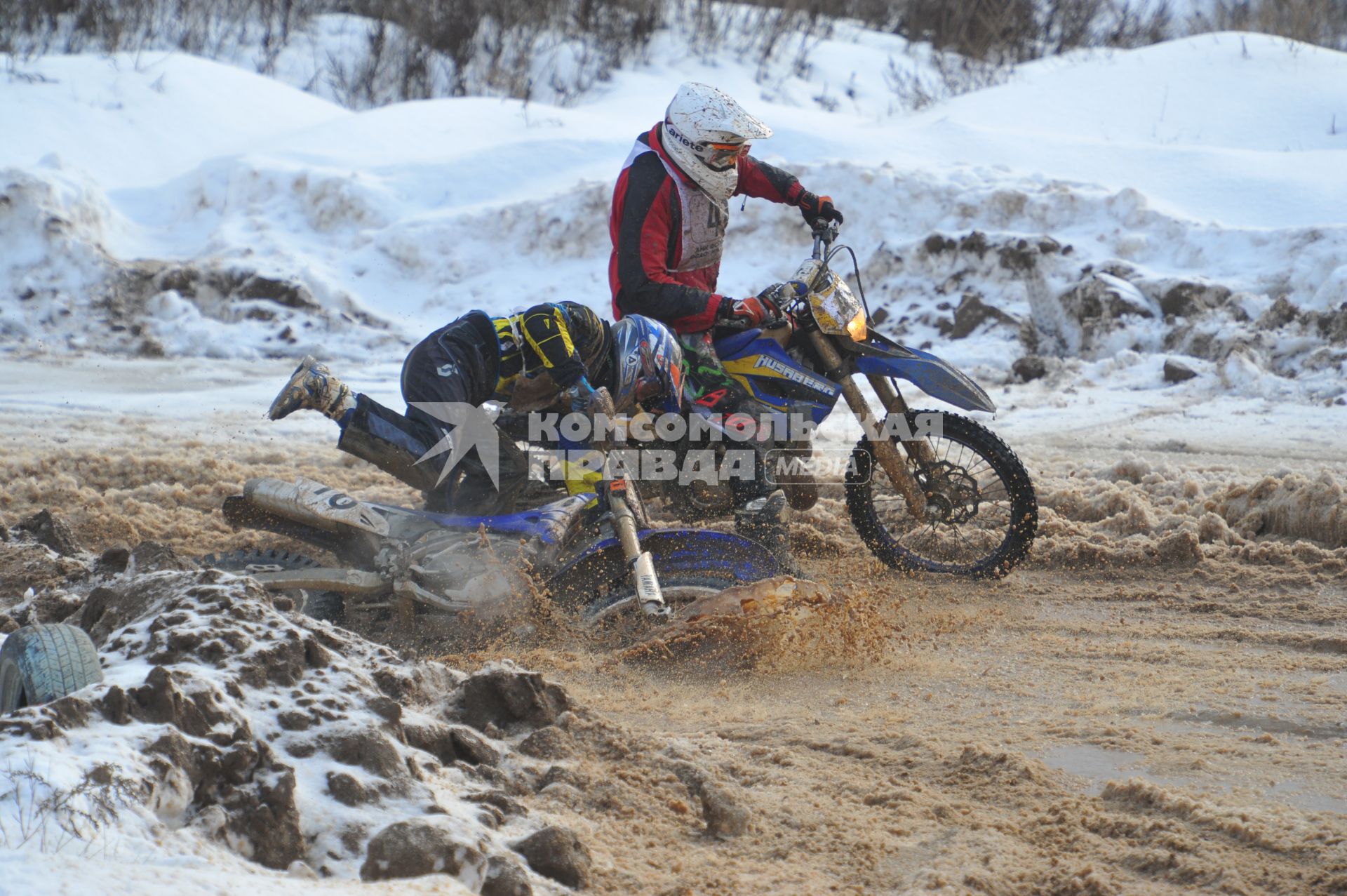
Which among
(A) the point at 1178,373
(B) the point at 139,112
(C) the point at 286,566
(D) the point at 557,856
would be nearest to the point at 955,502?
(C) the point at 286,566

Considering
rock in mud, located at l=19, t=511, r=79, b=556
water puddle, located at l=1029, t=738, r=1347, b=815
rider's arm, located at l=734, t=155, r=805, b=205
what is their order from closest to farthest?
water puddle, located at l=1029, t=738, r=1347, b=815
rock in mud, located at l=19, t=511, r=79, b=556
rider's arm, located at l=734, t=155, r=805, b=205

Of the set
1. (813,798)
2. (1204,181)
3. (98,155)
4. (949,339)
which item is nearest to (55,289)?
(98,155)

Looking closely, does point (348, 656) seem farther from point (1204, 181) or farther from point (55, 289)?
point (1204, 181)

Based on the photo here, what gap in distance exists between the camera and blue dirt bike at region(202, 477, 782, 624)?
14.2ft

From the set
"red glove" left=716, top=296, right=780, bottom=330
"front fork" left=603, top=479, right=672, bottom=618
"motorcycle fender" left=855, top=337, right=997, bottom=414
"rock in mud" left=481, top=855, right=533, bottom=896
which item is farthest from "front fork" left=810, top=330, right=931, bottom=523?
"rock in mud" left=481, top=855, right=533, bottom=896

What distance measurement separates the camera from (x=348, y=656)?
123 inches

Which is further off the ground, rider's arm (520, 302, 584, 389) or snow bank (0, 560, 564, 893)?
rider's arm (520, 302, 584, 389)

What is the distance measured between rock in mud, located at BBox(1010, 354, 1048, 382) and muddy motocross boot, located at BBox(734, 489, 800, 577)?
4.37m

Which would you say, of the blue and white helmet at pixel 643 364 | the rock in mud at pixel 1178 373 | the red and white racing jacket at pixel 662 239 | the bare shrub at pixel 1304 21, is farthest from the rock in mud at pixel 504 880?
the bare shrub at pixel 1304 21

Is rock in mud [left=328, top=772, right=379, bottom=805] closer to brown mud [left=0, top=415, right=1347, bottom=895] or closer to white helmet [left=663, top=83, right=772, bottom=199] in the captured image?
brown mud [left=0, top=415, right=1347, bottom=895]

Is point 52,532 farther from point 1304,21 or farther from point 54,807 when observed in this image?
point 1304,21

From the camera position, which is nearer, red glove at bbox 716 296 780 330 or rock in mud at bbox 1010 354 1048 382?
red glove at bbox 716 296 780 330

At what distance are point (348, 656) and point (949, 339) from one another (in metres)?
7.05

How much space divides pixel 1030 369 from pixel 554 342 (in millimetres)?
5083
